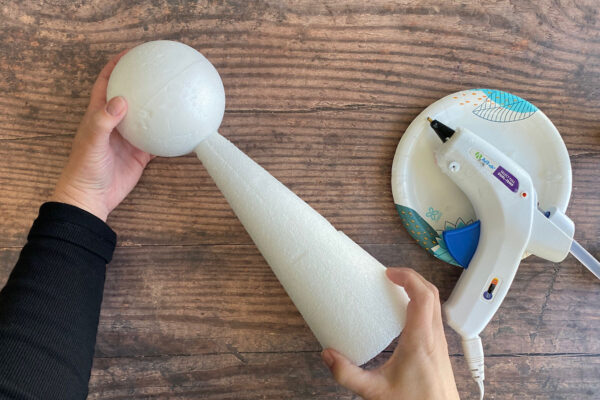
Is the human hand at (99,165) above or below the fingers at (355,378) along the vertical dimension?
above

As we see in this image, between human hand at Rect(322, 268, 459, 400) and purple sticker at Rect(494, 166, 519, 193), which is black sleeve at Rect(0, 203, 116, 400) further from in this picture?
purple sticker at Rect(494, 166, 519, 193)

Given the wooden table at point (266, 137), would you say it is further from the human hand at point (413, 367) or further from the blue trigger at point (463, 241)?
the human hand at point (413, 367)

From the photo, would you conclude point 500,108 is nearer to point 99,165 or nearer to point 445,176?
point 445,176

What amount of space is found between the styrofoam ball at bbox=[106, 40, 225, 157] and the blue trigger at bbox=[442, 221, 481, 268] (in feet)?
1.22

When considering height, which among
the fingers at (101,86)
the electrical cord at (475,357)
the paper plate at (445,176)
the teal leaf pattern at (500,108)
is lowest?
the electrical cord at (475,357)

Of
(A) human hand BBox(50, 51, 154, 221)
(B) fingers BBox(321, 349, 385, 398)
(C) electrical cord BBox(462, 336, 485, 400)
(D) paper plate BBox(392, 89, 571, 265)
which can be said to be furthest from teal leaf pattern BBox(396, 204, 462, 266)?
(A) human hand BBox(50, 51, 154, 221)

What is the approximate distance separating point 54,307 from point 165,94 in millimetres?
292

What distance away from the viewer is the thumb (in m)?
0.46

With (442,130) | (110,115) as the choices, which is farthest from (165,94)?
(442,130)

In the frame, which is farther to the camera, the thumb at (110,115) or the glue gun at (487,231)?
the glue gun at (487,231)

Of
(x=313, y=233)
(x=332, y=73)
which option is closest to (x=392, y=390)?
(x=313, y=233)

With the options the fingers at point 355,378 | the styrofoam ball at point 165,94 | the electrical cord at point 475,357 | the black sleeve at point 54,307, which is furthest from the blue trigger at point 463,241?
the black sleeve at point 54,307

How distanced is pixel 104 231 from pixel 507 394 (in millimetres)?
667

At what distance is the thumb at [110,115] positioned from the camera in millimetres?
462
